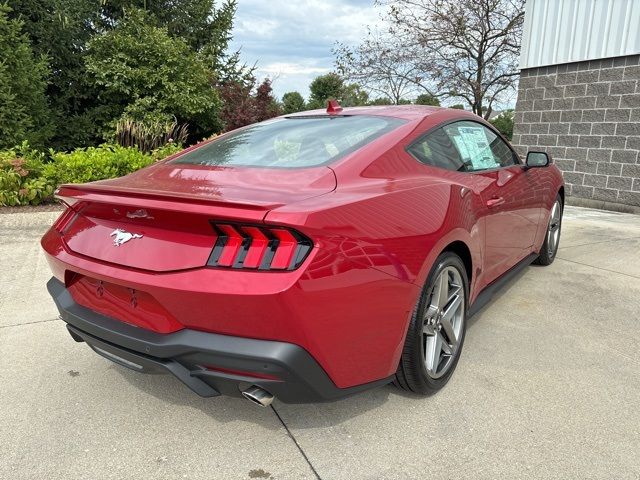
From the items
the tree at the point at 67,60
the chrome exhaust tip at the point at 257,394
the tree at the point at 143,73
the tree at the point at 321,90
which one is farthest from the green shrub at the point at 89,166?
the tree at the point at 321,90

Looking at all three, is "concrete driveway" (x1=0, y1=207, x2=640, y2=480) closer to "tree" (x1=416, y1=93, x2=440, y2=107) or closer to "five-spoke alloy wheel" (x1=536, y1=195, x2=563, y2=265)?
"five-spoke alloy wheel" (x1=536, y1=195, x2=563, y2=265)

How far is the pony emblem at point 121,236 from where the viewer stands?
2.06 m

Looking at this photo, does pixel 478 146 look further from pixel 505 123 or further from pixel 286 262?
pixel 505 123

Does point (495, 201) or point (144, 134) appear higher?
point (144, 134)

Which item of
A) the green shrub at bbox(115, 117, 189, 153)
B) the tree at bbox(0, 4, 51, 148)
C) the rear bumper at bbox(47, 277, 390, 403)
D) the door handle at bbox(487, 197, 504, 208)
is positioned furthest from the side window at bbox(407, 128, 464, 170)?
the tree at bbox(0, 4, 51, 148)

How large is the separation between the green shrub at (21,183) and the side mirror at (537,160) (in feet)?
20.1

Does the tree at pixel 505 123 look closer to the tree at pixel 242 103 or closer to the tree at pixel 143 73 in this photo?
the tree at pixel 242 103

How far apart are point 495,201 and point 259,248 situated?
190 cm

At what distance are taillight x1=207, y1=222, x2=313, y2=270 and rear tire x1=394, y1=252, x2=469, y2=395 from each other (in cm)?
76

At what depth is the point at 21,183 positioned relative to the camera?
688 cm

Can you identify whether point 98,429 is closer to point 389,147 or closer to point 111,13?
point 389,147

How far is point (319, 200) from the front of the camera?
6.26 feet

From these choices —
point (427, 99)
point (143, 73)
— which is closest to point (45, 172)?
point (143, 73)

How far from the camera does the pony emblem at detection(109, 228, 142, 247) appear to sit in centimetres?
206
